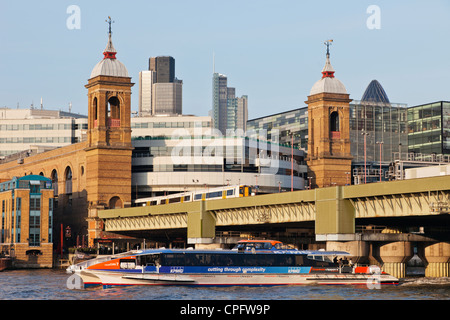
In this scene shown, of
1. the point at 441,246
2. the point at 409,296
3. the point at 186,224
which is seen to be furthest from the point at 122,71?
the point at 409,296

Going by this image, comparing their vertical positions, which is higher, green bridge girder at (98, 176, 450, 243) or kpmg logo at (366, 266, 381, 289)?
green bridge girder at (98, 176, 450, 243)

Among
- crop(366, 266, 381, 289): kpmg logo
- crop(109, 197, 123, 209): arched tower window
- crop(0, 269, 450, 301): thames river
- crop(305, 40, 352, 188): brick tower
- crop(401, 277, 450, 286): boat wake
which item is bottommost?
crop(401, 277, 450, 286): boat wake

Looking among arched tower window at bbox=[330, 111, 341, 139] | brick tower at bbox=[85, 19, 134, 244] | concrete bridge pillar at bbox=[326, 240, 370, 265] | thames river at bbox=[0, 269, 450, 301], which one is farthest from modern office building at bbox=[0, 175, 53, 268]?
concrete bridge pillar at bbox=[326, 240, 370, 265]

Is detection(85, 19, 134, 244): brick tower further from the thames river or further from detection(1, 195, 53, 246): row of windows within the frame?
the thames river

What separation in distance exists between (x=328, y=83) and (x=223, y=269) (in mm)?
105867

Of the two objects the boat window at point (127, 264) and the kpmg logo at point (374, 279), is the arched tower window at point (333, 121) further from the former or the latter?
the boat window at point (127, 264)

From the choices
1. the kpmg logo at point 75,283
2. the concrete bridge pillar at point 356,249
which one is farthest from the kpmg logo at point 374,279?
the kpmg logo at point 75,283

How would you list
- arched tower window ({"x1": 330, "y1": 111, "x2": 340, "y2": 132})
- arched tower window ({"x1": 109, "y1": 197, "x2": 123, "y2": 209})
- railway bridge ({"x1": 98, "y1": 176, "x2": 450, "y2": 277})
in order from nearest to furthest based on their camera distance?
railway bridge ({"x1": 98, "y1": 176, "x2": 450, "y2": 277})
arched tower window ({"x1": 109, "y1": 197, "x2": 123, "y2": 209})
arched tower window ({"x1": 330, "y1": 111, "x2": 340, "y2": 132})

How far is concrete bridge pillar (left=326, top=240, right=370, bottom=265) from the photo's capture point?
3698 inches

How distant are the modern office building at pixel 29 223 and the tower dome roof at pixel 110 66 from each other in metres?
29.3

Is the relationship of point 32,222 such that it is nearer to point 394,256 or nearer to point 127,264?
point 127,264

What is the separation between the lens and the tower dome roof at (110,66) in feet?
555
